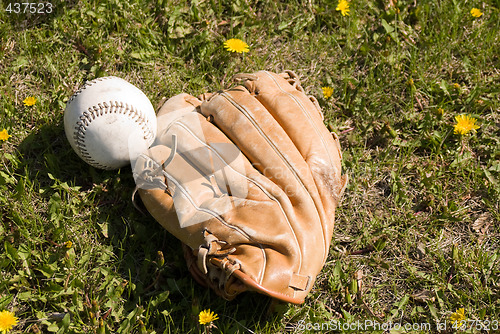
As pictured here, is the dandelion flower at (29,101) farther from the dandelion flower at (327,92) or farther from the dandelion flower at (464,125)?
the dandelion flower at (464,125)

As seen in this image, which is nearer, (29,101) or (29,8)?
(29,101)

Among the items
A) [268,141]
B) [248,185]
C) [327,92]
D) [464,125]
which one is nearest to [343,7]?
[327,92]

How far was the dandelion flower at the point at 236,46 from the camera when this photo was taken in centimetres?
445

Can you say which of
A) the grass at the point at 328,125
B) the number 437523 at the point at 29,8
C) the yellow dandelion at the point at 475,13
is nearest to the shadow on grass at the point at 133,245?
the grass at the point at 328,125

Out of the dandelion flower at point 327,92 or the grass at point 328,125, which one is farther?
the dandelion flower at point 327,92

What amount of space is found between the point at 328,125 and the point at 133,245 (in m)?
1.81

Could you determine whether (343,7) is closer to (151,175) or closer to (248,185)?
(248,185)

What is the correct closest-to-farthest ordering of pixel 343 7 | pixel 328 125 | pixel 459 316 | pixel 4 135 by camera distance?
pixel 459 316, pixel 4 135, pixel 328 125, pixel 343 7

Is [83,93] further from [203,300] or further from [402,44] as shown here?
[402,44]

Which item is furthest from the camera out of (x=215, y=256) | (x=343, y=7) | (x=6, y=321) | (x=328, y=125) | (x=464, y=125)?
(x=343, y=7)

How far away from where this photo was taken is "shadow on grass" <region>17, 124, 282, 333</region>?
11.1 ft

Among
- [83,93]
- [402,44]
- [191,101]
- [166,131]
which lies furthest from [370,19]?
[83,93]

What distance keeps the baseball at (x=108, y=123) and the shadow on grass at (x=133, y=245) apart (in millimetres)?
236

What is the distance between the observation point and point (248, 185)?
11.4ft
